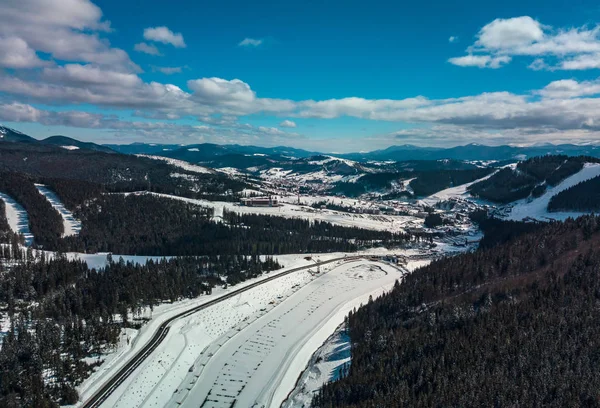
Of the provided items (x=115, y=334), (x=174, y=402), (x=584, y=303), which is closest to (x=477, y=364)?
(x=584, y=303)

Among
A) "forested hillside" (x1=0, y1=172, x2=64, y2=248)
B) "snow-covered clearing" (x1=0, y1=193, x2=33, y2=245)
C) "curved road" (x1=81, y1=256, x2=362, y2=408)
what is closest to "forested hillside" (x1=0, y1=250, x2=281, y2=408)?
"curved road" (x1=81, y1=256, x2=362, y2=408)

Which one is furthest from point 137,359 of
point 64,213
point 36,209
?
point 64,213

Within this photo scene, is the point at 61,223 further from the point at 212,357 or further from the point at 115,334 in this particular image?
the point at 212,357

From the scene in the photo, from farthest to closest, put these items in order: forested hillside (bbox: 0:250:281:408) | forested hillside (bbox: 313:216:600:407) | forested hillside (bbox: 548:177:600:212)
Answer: forested hillside (bbox: 548:177:600:212), forested hillside (bbox: 0:250:281:408), forested hillside (bbox: 313:216:600:407)

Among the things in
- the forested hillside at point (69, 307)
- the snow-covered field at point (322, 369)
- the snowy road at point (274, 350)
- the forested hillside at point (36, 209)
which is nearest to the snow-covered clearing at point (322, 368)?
the snow-covered field at point (322, 369)

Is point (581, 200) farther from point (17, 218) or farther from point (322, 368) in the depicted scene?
point (17, 218)

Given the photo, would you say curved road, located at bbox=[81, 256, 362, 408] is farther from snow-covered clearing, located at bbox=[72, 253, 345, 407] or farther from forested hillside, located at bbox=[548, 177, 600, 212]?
forested hillside, located at bbox=[548, 177, 600, 212]
